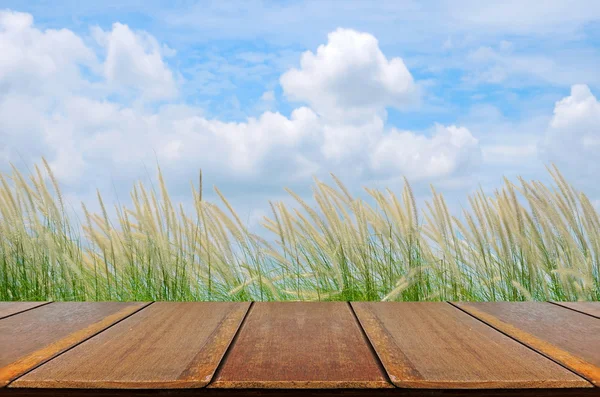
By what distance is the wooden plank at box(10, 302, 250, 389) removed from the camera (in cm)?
78

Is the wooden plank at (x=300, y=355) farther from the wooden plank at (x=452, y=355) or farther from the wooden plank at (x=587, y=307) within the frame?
the wooden plank at (x=587, y=307)

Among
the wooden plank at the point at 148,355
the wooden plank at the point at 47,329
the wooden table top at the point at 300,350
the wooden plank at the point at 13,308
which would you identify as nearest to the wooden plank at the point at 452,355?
the wooden table top at the point at 300,350

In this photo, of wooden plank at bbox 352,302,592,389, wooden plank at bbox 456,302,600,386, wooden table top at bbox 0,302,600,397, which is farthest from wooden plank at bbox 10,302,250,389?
wooden plank at bbox 456,302,600,386

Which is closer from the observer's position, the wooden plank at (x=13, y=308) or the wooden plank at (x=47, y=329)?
the wooden plank at (x=47, y=329)

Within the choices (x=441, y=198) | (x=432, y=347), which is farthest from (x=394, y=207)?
(x=432, y=347)

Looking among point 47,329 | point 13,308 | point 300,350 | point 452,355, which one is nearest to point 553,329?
point 452,355

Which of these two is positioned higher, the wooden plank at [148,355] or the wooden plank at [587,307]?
the wooden plank at [148,355]

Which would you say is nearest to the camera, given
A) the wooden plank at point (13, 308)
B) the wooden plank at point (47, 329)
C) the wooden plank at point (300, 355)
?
the wooden plank at point (300, 355)

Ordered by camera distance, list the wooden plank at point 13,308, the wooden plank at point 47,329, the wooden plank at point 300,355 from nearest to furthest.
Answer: the wooden plank at point 300,355 → the wooden plank at point 47,329 → the wooden plank at point 13,308

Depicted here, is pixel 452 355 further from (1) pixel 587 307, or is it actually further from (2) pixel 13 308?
(2) pixel 13 308

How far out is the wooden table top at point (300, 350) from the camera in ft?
2.54

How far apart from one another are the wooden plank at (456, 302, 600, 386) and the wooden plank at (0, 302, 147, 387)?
2.67 feet

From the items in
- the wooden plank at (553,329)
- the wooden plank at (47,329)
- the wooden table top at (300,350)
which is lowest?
the wooden plank at (553,329)

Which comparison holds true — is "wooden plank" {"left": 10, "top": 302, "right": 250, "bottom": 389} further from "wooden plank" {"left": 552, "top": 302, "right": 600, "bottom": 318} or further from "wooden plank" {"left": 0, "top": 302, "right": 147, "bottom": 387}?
"wooden plank" {"left": 552, "top": 302, "right": 600, "bottom": 318}
